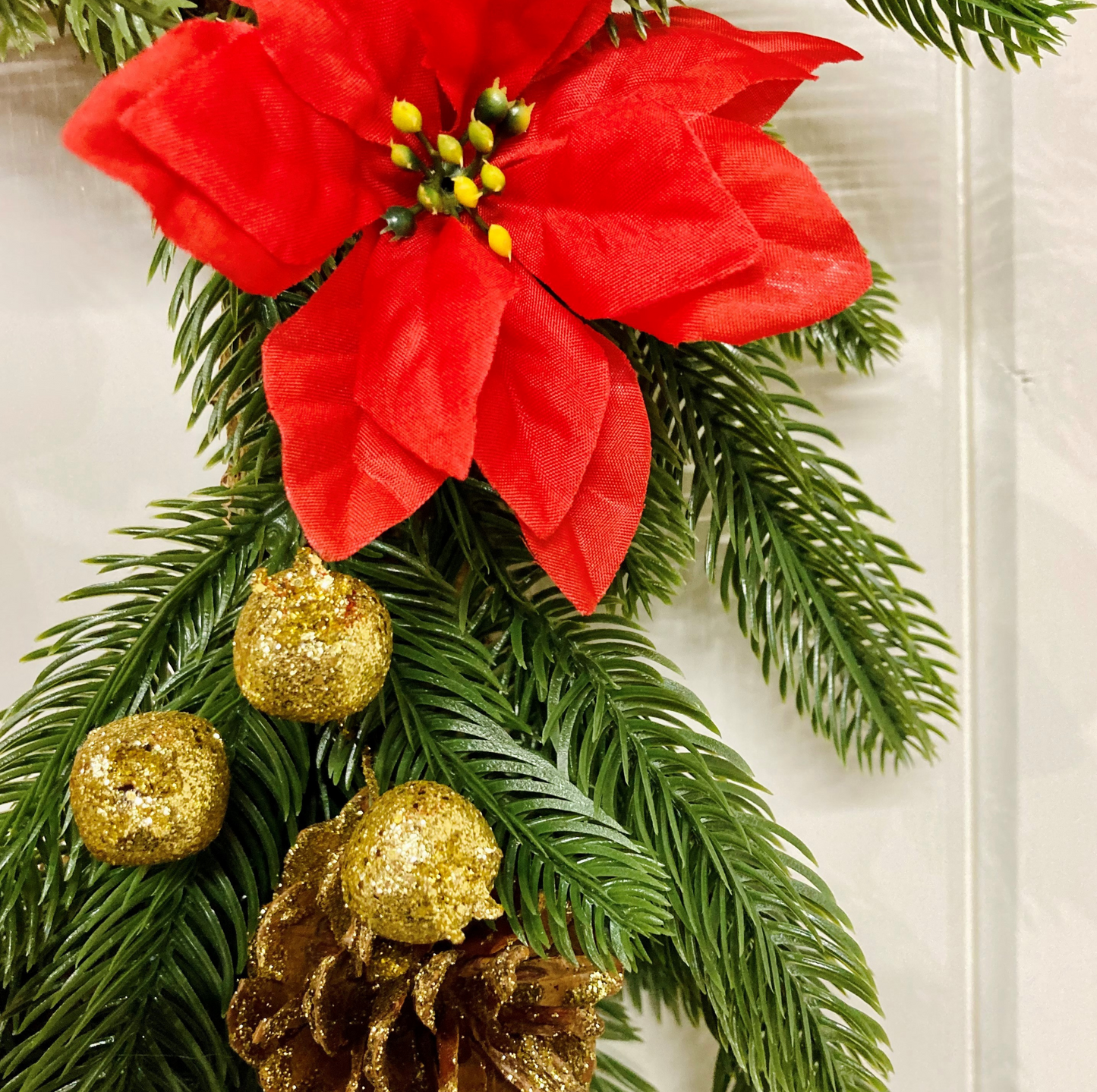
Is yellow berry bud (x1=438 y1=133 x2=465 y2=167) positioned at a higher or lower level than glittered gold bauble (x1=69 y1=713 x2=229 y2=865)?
higher

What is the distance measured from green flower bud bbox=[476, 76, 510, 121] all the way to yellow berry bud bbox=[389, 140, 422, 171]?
0.07ft

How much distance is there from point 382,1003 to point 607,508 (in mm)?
150

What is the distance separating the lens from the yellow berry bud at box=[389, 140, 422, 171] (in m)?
0.24

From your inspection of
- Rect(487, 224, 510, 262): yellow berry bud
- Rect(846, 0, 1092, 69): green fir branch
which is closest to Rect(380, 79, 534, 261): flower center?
Rect(487, 224, 510, 262): yellow berry bud

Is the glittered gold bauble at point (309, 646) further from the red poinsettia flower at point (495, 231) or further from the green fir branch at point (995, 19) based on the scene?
the green fir branch at point (995, 19)

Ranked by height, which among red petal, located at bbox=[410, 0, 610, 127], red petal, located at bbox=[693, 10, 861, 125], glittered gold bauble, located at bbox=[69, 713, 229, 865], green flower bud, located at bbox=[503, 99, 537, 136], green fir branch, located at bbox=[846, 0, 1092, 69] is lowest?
glittered gold bauble, located at bbox=[69, 713, 229, 865]

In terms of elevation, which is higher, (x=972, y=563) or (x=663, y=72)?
(x=663, y=72)

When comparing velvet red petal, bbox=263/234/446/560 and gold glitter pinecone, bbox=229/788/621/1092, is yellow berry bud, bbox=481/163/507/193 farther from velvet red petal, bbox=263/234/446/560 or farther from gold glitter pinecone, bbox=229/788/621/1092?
gold glitter pinecone, bbox=229/788/621/1092

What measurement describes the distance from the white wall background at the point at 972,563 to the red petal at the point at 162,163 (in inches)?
9.1

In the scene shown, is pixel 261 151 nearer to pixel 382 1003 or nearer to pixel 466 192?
pixel 466 192

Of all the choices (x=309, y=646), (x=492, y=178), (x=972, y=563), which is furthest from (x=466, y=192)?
(x=972, y=563)

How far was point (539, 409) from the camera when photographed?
25 cm

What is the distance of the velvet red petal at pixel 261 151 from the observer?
19 cm

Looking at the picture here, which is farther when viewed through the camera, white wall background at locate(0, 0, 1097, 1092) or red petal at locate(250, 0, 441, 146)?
white wall background at locate(0, 0, 1097, 1092)
